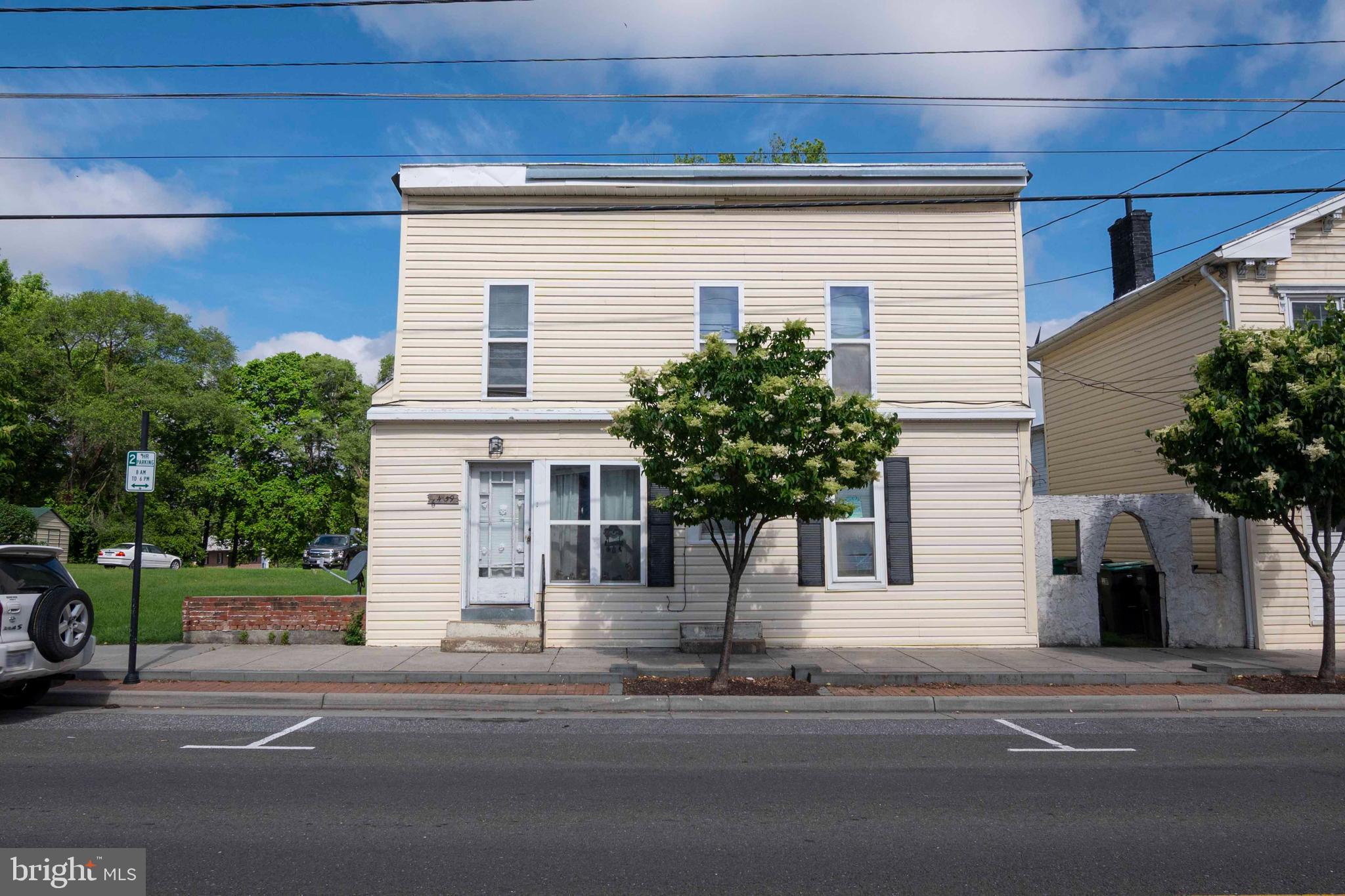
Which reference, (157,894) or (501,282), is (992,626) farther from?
(157,894)

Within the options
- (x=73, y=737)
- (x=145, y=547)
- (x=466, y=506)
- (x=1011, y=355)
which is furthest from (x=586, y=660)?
(x=145, y=547)

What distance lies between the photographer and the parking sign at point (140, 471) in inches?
406

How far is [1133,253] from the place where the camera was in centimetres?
1733

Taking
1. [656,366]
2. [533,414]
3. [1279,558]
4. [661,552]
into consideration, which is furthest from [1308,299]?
[533,414]

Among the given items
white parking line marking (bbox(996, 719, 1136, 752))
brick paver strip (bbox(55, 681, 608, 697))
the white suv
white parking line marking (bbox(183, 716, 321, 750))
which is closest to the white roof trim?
brick paver strip (bbox(55, 681, 608, 697))

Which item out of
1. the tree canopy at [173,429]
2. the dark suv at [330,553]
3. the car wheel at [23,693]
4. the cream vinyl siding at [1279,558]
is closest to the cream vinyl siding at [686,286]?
the cream vinyl siding at [1279,558]

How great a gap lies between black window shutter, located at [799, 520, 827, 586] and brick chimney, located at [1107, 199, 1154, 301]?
9089 millimetres

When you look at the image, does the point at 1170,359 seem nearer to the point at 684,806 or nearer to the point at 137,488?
the point at 684,806

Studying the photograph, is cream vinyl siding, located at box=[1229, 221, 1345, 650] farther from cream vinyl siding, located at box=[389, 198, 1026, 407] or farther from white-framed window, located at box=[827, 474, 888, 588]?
white-framed window, located at box=[827, 474, 888, 588]

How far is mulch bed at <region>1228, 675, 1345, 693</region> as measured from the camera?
10141 mm

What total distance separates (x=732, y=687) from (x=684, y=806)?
4.48 metres

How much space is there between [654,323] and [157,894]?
33.0ft

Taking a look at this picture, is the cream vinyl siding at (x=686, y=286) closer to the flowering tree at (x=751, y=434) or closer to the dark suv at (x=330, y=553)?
the flowering tree at (x=751, y=434)

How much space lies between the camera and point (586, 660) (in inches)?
452
